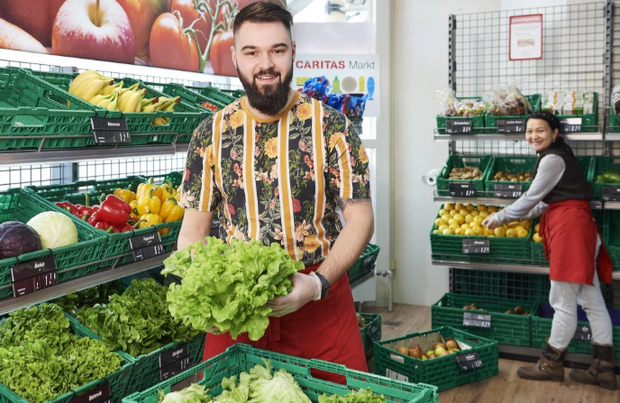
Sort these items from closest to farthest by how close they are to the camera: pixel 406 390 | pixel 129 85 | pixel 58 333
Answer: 1. pixel 406 390
2. pixel 58 333
3. pixel 129 85

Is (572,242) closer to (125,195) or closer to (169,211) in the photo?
(169,211)

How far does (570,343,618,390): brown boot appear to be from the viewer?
461 cm

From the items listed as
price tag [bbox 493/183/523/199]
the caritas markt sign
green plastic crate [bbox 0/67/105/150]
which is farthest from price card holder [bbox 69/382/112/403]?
the caritas markt sign

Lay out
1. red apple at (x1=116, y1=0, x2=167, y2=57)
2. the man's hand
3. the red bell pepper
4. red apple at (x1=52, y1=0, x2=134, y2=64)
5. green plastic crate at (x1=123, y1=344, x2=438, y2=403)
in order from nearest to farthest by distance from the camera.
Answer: green plastic crate at (x1=123, y1=344, x2=438, y2=403) < the man's hand < the red bell pepper < red apple at (x1=52, y1=0, x2=134, y2=64) < red apple at (x1=116, y1=0, x2=167, y2=57)

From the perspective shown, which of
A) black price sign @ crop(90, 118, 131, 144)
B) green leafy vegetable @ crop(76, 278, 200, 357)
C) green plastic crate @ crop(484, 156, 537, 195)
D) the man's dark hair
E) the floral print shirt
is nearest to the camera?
the man's dark hair

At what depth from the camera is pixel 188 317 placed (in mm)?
1851

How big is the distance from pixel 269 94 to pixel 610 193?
3490 mm

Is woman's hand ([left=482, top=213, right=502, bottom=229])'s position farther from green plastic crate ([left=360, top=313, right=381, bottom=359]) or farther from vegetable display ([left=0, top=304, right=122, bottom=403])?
vegetable display ([left=0, top=304, right=122, bottom=403])

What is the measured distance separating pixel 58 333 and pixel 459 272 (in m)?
3.94

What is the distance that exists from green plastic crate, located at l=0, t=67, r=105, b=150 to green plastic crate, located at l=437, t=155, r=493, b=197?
3.19 meters

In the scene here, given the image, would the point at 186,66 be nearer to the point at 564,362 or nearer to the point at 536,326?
the point at 536,326

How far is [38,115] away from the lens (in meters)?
2.45

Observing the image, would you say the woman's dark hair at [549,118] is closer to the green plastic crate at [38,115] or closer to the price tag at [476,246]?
the price tag at [476,246]

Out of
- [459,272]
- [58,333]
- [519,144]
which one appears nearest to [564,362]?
[459,272]
